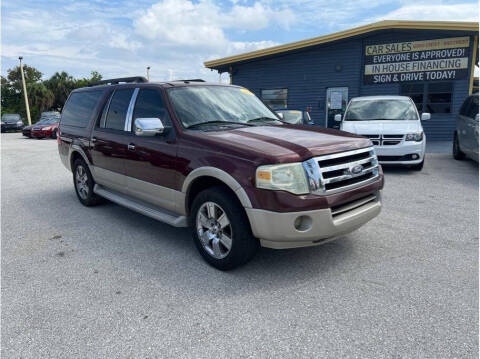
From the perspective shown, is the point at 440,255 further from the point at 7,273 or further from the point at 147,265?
the point at 7,273

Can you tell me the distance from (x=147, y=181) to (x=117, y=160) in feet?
2.52

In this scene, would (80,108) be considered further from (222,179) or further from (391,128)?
(391,128)

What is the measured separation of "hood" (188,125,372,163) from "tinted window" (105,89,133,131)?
155 cm

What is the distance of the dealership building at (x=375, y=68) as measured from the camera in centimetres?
1370

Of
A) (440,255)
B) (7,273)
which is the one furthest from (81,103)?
(440,255)

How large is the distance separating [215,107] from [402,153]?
526 centimetres

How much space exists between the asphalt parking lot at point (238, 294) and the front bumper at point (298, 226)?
0.41m

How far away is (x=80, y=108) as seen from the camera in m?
5.91

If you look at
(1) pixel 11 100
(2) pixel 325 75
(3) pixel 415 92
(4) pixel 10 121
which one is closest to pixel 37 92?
(1) pixel 11 100

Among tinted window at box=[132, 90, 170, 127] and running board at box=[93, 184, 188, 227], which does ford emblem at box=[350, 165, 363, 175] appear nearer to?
running board at box=[93, 184, 188, 227]

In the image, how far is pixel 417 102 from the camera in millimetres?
14695

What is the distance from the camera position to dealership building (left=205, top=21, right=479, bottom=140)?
1370cm

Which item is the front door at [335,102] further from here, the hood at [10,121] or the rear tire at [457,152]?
the hood at [10,121]

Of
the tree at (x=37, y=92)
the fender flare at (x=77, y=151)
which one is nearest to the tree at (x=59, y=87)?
the tree at (x=37, y=92)
